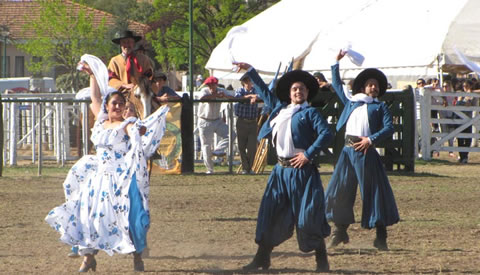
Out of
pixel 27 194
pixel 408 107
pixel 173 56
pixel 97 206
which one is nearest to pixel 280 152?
pixel 97 206

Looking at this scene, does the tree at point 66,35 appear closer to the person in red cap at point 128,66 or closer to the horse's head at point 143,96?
the horse's head at point 143,96

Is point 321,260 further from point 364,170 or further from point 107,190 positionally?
point 107,190

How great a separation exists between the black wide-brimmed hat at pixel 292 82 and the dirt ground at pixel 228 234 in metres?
1.42

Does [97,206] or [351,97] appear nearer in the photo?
[97,206]

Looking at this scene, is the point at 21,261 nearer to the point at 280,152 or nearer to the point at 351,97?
the point at 280,152

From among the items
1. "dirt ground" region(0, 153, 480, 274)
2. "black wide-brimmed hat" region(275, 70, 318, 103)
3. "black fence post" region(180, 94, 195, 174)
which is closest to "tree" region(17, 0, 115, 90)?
"black fence post" region(180, 94, 195, 174)

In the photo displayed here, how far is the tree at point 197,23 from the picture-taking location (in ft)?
161

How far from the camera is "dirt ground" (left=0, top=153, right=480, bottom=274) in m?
Answer: 8.44

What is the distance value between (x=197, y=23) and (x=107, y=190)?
147 ft

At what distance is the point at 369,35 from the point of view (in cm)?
2891

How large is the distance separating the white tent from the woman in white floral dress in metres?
16.8

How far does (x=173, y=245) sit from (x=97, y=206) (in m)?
1.84

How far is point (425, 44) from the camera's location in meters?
26.9

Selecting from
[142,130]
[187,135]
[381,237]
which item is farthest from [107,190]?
[187,135]
